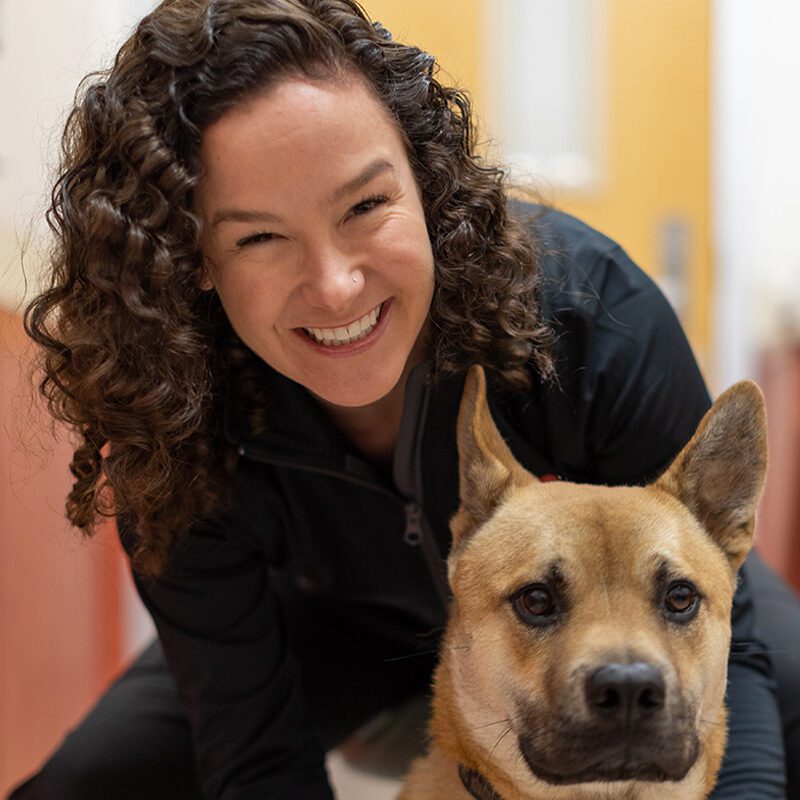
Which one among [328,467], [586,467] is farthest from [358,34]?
[586,467]

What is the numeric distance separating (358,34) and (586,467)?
2.78 feet

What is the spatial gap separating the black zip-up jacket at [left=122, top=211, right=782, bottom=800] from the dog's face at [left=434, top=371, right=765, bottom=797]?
0.16 metres

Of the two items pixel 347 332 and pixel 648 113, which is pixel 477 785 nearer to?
pixel 347 332

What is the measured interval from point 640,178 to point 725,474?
2.66 m

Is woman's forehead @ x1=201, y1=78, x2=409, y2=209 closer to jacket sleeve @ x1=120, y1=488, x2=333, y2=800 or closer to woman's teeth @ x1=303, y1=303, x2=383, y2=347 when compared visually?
woman's teeth @ x1=303, y1=303, x2=383, y2=347

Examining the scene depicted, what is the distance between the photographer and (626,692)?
1374 millimetres

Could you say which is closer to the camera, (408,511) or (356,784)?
(408,511)

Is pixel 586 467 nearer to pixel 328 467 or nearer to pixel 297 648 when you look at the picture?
pixel 328 467

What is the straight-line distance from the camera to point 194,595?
76.7 inches

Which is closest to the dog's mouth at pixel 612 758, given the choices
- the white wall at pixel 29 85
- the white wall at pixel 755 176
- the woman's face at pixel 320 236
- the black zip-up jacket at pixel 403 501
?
the black zip-up jacket at pixel 403 501

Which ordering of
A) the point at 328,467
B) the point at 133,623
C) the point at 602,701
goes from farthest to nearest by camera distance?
the point at 133,623 < the point at 328,467 < the point at 602,701

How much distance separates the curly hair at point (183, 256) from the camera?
61.9 inches

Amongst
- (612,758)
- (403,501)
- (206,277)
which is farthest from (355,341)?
(612,758)

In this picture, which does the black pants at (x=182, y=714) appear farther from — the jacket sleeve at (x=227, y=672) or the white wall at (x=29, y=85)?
the white wall at (x=29, y=85)
